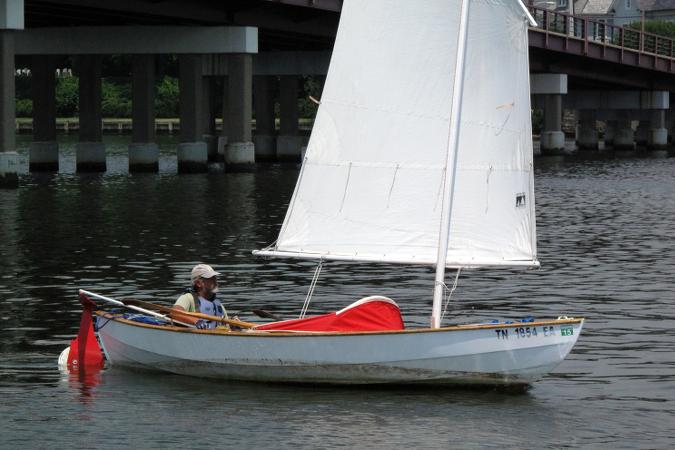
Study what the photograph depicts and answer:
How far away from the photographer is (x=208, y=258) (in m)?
40.7

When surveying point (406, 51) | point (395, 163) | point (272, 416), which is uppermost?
point (406, 51)

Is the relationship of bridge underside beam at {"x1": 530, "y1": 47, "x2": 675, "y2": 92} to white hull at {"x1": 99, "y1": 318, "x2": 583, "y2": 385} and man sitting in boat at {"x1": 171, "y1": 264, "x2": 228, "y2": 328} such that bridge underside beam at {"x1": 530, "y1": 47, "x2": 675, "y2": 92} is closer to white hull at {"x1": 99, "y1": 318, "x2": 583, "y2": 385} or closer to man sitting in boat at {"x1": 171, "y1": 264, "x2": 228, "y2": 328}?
man sitting in boat at {"x1": 171, "y1": 264, "x2": 228, "y2": 328}

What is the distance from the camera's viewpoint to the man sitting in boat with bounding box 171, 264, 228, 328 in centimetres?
2338

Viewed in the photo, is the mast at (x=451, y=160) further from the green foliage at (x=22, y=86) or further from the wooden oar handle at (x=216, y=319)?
the green foliage at (x=22, y=86)

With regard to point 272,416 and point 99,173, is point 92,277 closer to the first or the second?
point 272,416

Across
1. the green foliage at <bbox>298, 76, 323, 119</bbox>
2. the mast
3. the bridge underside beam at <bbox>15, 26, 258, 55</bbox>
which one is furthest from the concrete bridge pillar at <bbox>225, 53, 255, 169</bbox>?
the green foliage at <bbox>298, 76, 323, 119</bbox>

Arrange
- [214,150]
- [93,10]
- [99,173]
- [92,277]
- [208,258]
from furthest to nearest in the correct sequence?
[214,150], [99,173], [93,10], [208,258], [92,277]

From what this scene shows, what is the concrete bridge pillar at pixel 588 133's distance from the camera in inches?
5344

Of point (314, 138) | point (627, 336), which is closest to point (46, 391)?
point (314, 138)

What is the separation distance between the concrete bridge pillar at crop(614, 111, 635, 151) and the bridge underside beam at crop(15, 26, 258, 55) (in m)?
61.0

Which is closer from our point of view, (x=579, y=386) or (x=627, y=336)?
(x=579, y=386)

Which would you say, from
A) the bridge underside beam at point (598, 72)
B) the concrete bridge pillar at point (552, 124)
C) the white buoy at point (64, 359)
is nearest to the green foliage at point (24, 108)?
the bridge underside beam at point (598, 72)

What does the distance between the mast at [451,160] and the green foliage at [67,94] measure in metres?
156

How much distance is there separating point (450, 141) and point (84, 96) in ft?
213
